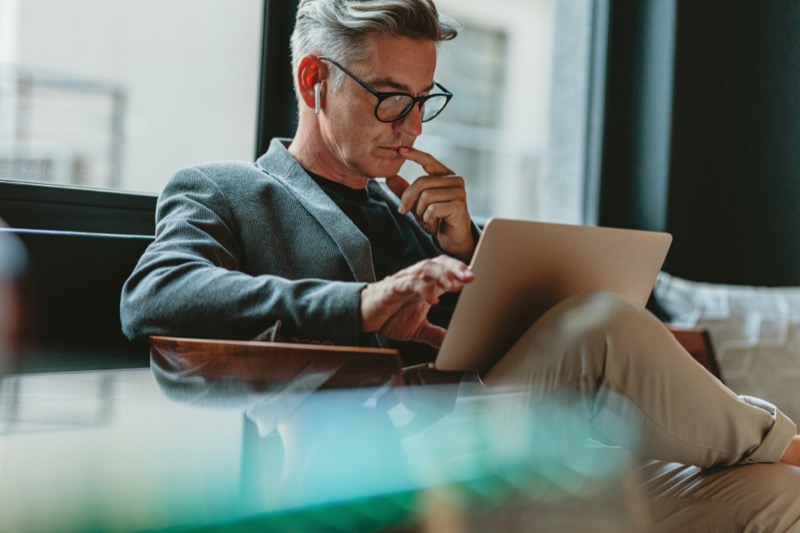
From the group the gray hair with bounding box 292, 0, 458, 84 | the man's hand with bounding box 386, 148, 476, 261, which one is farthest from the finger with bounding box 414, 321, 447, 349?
Answer: the gray hair with bounding box 292, 0, 458, 84

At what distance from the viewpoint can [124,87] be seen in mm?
2082

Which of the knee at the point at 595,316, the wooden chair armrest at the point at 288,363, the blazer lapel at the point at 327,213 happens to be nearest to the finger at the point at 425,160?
the blazer lapel at the point at 327,213

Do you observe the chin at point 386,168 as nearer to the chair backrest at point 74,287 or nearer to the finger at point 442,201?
the finger at point 442,201

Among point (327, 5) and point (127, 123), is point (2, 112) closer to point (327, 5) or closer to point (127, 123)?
point (127, 123)

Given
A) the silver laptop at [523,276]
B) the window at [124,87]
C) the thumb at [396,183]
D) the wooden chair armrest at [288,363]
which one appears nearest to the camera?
the wooden chair armrest at [288,363]

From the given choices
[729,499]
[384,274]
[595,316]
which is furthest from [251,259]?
[729,499]

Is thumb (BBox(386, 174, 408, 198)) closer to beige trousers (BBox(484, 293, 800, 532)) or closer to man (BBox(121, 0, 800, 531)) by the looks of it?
man (BBox(121, 0, 800, 531))

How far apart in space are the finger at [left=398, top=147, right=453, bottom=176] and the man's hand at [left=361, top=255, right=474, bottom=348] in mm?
389

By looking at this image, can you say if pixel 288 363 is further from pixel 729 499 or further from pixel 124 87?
pixel 124 87

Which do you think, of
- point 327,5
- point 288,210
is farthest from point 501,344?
point 327,5

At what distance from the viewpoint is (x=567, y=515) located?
39.3 inches

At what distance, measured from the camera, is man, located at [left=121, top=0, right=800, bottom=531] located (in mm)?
1077

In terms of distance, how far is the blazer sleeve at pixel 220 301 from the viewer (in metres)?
1.14

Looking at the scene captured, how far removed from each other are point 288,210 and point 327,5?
395mm
